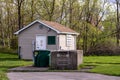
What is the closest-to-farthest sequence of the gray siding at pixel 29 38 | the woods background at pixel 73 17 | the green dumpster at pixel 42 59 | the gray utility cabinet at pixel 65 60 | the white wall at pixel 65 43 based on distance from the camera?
the gray utility cabinet at pixel 65 60 < the green dumpster at pixel 42 59 < the gray siding at pixel 29 38 < the white wall at pixel 65 43 < the woods background at pixel 73 17

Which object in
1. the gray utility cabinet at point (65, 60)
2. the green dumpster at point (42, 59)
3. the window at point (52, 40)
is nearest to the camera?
the gray utility cabinet at point (65, 60)

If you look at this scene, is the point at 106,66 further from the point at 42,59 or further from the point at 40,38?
the point at 40,38

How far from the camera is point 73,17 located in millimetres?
60844

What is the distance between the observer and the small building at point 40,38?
3741 cm

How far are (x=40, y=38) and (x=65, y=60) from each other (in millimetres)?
13139

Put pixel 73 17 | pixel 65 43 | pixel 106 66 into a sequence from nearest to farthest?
pixel 106 66, pixel 65 43, pixel 73 17

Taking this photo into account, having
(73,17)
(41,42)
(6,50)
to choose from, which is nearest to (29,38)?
(41,42)

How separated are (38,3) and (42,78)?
40.8 metres

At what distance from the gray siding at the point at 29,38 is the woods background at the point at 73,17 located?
56.8 feet

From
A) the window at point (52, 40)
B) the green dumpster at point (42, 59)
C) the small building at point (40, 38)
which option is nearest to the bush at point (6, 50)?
the small building at point (40, 38)

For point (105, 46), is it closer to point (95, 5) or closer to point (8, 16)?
point (95, 5)

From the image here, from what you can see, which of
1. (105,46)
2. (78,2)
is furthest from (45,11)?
(105,46)

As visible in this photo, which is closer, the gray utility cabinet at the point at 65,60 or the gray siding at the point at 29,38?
the gray utility cabinet at the point at 65,60

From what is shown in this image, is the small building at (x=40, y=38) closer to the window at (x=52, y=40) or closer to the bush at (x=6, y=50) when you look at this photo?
the window at (x=52, y=40)
